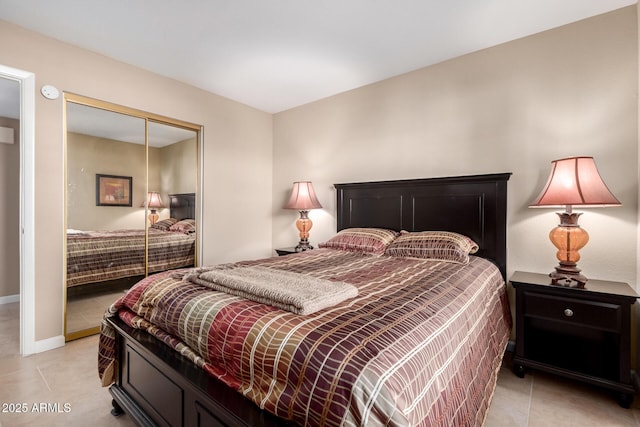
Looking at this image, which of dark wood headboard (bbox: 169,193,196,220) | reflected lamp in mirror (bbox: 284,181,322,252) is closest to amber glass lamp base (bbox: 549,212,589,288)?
reflected lamp in mirror (bbox: 284,181,322,252)

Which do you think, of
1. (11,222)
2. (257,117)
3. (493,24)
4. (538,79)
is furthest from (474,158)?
(11,222)

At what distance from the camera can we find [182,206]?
3.32 meters

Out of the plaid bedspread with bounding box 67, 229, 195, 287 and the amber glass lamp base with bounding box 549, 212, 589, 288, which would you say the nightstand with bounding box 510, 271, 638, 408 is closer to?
the amber glass lamp base with bounding box 549, 212, 589, 288

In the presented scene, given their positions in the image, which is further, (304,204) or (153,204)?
(304,204)

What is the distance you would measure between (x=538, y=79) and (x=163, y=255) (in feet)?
12.4

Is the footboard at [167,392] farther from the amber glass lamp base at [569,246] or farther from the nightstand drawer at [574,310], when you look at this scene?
the amber glass lamp base at [569,246]

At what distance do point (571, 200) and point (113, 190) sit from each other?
3.65m

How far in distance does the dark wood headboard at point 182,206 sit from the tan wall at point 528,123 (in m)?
1.85

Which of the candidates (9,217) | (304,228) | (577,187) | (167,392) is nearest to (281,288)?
(167,392)

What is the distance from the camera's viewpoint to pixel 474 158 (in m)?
2.62

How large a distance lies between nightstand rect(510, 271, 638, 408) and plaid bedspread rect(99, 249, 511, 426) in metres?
0.46

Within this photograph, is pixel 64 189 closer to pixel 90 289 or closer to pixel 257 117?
pixel 90 289

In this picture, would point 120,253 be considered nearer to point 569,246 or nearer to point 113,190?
point 113,190

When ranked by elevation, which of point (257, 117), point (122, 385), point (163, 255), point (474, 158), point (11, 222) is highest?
point (257, 117)
